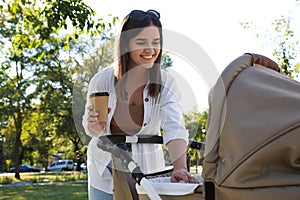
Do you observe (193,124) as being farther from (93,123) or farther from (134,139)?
(93,123)

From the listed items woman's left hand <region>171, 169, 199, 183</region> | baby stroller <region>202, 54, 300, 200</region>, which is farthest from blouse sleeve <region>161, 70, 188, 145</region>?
baby stroller <region>202, 54, 300, 200</region>

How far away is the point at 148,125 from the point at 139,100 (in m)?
0.15

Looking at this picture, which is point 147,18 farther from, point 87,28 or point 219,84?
point 87,28

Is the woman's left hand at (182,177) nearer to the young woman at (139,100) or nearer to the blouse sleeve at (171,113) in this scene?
the young woman at (139,100)

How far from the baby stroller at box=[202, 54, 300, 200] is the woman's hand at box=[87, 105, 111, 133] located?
664mm

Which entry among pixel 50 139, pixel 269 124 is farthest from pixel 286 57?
pixel 50 139

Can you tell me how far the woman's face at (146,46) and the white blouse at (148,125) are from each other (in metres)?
0.15

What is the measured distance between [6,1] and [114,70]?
15.0 ft

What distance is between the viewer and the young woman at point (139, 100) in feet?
9.05

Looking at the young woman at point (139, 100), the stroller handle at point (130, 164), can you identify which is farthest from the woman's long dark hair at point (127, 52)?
the stroller handle at point (130, 164)

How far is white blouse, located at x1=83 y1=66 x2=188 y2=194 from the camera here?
9.18ft

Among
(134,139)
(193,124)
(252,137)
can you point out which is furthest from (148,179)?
(252,137)

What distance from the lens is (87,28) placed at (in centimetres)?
615

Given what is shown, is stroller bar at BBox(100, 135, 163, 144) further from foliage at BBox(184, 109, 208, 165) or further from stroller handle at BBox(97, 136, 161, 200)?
foliage at BBox(184, 109, 208, 165)
